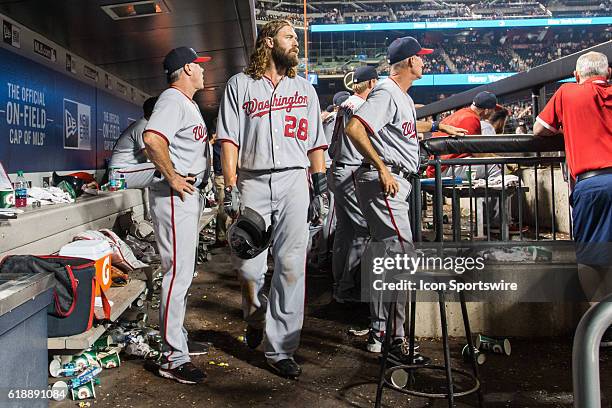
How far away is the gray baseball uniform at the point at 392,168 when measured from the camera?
3.70m

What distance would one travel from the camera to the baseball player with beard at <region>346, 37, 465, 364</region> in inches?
143

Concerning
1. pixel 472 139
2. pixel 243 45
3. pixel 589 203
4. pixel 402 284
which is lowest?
pixel 402 284

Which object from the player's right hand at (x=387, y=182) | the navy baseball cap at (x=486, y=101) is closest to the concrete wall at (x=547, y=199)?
the navy baseball cap at (x=486, y=101)

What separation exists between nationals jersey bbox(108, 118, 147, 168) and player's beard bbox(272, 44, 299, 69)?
7.55ft

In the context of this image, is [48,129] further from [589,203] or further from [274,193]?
[589,203]

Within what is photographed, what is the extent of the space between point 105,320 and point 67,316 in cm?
35

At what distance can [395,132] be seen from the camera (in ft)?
12.3

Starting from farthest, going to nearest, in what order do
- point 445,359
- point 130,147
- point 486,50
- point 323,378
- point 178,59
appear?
point 486,50, point 130,147, point 178,59, point 323,378, point 445,359

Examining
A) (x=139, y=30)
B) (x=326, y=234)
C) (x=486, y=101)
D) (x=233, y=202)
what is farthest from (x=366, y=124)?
(x=486, y=101)

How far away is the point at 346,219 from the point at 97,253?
2047mm

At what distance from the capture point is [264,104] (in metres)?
3.55

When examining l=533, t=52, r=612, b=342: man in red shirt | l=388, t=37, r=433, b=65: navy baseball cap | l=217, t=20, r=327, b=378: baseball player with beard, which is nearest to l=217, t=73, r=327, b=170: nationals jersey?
l=217, t=20, r=327, b=378: baseball player with beard

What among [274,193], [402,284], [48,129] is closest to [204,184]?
[274,193]

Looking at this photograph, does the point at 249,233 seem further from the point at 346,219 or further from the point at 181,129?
the point at 346,219
